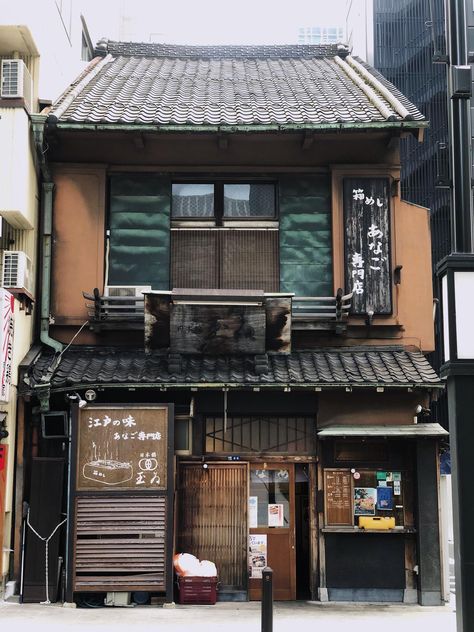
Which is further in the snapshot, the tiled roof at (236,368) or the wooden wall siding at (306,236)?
the wooden wall siding at (306,236)

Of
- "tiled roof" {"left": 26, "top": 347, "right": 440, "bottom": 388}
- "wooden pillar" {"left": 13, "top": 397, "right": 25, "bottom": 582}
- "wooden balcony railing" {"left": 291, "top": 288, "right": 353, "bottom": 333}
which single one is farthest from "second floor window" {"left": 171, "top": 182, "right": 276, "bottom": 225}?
"wooden pillar" {"left": 13, "top": 397, "right": 25, "bottom": 582}

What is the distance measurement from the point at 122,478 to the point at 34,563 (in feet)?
6.72

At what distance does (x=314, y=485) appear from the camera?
1532 cm

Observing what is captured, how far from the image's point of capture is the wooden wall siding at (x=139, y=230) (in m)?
16.0

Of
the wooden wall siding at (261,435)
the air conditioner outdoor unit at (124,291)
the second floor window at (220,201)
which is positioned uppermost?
the second floor window at (220,201)

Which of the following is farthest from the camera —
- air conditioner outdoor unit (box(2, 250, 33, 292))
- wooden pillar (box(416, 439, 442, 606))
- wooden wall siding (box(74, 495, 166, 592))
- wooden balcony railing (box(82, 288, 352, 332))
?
wooden balcony railing (box(82, 288, 352, 332))

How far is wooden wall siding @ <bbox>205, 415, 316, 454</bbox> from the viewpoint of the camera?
1549 centimetres

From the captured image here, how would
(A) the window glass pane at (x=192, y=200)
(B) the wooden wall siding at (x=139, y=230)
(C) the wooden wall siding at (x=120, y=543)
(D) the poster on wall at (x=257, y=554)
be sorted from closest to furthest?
(C) the wooden wall siding at (x=120, y=543) → (D) the poster on wall at (x=257, y=554) → (B) the wooden wall siding at (x=139, y=230) → (A) the window glass pane at (x=192, y=200)

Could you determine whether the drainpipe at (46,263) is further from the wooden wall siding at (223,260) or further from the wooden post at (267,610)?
the wooden post at (267,610)

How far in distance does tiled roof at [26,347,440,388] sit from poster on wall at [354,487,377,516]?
6.92ft

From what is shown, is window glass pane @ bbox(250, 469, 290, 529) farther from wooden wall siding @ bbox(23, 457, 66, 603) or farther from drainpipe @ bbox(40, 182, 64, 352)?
drainpipe @ bbox(40, 182, 64, 352)

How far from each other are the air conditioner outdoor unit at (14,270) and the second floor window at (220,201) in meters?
3.23

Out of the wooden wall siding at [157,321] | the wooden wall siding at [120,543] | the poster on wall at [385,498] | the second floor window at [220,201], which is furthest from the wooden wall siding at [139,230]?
the poster on wall at [385,498]

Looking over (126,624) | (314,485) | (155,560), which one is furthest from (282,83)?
(126,624)
